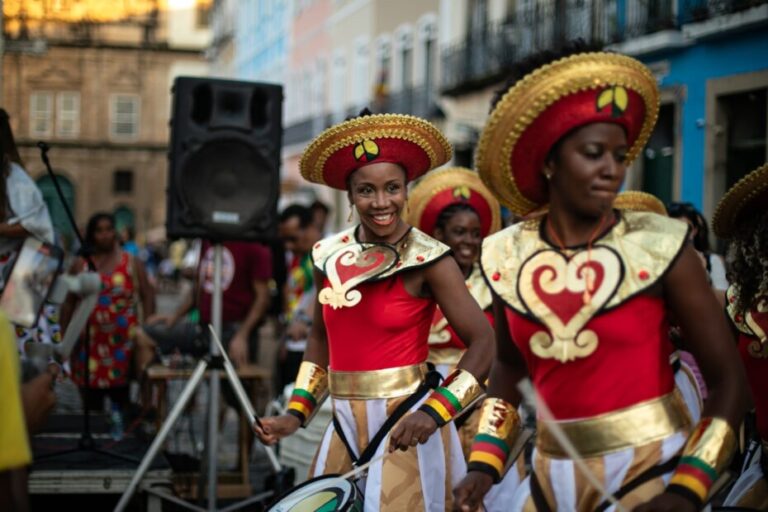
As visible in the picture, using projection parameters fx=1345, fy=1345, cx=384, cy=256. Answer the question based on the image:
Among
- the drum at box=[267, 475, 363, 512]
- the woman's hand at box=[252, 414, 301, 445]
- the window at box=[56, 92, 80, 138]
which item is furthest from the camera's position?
the window at box=[56, 92, 80, 138]

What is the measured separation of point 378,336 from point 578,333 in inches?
59.9

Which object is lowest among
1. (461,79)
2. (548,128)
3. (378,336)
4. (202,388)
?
(202,388)

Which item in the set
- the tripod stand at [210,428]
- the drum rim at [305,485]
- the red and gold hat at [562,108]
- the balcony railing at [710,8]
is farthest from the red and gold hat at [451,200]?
the balcony railing at [710,8]

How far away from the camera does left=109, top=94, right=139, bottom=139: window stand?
7506 cm

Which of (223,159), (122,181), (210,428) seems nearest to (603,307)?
(210,428)

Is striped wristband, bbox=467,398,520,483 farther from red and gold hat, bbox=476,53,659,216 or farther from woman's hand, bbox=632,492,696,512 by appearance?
red and gold hat, bbox=476,53,659,216

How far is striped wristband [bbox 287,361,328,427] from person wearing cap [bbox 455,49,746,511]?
1581mm

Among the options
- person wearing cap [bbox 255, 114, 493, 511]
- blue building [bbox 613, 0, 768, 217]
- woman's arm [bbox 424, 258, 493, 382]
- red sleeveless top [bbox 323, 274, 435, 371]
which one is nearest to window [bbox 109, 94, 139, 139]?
blue building [bbox 613, 0, 768, 217]

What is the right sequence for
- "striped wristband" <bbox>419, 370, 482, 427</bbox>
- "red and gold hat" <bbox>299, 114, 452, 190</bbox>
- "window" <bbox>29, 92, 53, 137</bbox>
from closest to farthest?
"striped wristband" <bbox>419, 370, 482, 427</bbox>
"red and gold hat" <bbox>299, 114, 452, 190</bbox>
"window" <bbox>29, 92, 53, 137</bbox>

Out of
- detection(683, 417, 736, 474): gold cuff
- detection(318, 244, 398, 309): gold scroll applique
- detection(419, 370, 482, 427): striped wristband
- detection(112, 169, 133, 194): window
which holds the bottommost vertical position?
detection(419, 370, 482, 427): striped wristband

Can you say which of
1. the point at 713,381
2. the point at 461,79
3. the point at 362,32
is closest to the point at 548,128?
the point at 713,381

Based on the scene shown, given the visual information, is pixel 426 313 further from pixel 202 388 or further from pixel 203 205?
pixel 202 388

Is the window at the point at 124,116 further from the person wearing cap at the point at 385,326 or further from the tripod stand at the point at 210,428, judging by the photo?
the person wearing cap at the point at 385,326

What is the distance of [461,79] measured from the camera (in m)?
25.3
